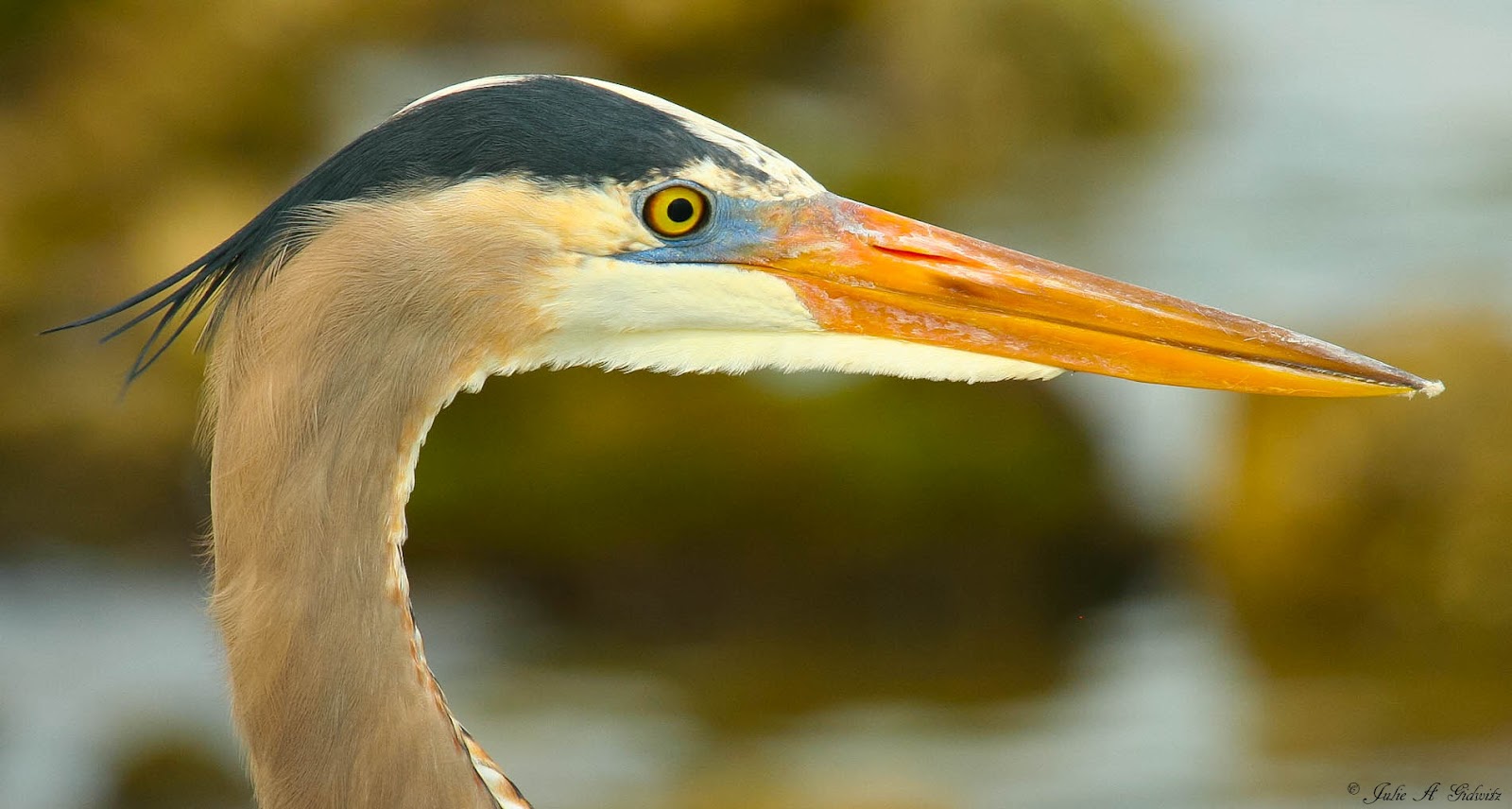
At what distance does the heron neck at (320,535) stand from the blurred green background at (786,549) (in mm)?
2869

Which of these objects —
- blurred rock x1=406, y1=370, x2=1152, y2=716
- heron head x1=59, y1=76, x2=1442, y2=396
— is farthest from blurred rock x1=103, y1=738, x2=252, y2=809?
heron head x1=59, y1=76, x2=1442, y2=396

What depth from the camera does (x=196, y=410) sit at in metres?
6.35

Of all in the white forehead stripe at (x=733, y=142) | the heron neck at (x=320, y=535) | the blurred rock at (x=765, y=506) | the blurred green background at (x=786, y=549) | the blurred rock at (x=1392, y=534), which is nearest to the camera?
the heron neck at (x=320, y=535)

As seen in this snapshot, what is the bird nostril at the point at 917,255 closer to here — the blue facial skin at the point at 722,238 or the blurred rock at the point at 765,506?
the blue facial skin at the point at 722,238

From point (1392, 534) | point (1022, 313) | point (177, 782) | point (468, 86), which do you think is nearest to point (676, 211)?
point (468, 86)

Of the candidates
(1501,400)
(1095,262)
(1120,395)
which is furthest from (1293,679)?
(1095,262)

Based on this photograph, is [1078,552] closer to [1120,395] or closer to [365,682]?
[1120,395]

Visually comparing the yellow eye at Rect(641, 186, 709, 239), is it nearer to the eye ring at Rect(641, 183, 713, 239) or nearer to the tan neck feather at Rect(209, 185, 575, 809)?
the eye ring at Rect(641, 183, 713, 239)

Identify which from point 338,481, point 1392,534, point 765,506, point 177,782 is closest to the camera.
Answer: point 338,481

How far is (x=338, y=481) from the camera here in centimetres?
211

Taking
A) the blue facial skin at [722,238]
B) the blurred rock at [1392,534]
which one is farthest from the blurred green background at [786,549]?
the blue facial skin at [722,238]

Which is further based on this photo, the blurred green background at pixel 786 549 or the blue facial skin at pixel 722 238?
the blurred green background at pixel 786 549

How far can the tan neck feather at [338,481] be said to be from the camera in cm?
210

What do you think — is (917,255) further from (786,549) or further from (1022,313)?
(786,549)
